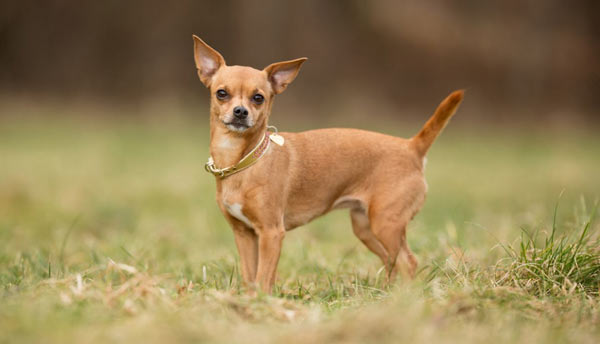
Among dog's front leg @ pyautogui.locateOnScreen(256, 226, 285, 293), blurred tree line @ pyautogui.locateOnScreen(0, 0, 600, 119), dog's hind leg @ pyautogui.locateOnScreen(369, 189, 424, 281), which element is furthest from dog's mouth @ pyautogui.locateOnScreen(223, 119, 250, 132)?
blurred tree line @ pyautogui.locateOnScreen(0, 0, 600, 119)

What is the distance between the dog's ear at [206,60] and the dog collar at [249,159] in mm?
533

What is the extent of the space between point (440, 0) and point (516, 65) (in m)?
3.36

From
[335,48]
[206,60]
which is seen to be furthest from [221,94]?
[335,48]

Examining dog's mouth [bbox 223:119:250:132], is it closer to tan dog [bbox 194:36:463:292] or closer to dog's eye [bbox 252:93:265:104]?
tan dog [bbox 194:36:463:292]

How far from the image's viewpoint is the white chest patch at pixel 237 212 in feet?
11.9

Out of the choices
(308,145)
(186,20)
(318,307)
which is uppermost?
(186,20)

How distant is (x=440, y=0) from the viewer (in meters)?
19.8

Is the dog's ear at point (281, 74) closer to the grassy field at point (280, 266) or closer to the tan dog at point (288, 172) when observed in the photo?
the tan dog at point (288, 172)

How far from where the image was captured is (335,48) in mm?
19094

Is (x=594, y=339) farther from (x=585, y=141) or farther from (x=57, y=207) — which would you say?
(x=585, y=141)

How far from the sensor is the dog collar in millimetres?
3607

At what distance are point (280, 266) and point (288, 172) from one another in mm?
1014

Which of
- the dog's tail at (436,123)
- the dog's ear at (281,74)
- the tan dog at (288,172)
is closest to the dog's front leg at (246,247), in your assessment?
the tan dog at (288,172)

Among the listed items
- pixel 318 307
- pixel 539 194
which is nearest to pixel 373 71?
pixel 539 194
